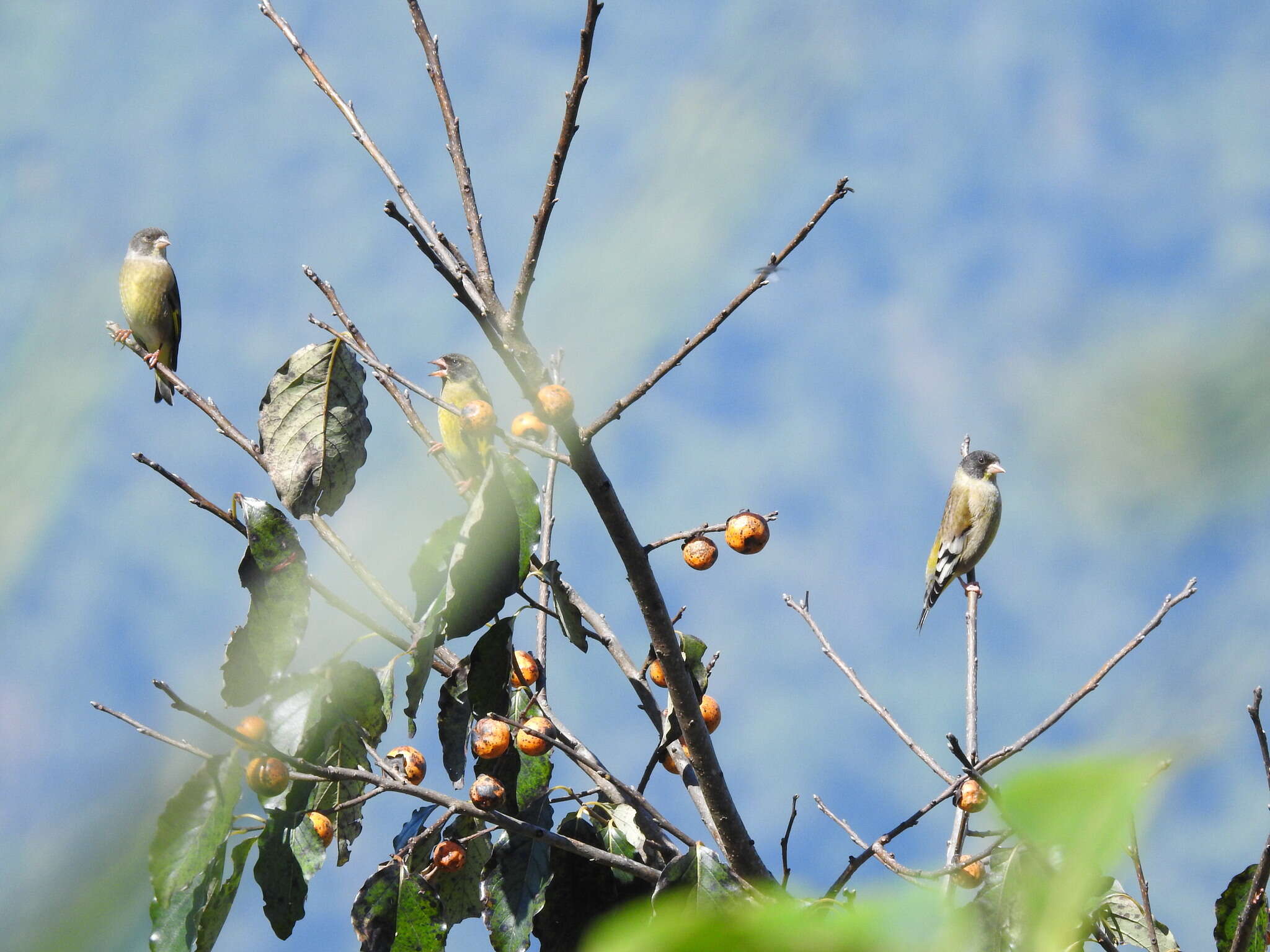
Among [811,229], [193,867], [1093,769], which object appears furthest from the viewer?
[811,229]

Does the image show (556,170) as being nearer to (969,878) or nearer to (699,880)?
(699,880)

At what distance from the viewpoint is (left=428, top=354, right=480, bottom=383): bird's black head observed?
691cm

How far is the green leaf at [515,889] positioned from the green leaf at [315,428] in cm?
86

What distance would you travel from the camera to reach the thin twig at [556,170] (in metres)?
1.92

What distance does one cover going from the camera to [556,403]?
195 cm

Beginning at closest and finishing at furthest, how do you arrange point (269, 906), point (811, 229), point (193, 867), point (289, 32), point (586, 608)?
1. point (193, 867)
2. point (811, 229)
3. point (269, 906)
4. point (289, 32)
5. point (586, 608)

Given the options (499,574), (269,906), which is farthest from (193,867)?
(499,574)

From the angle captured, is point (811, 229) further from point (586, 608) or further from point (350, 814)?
point (350, 814)

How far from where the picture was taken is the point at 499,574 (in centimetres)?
218

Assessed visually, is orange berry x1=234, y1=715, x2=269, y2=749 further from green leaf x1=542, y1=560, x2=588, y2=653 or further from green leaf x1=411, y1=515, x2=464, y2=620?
green leaf x1=542, y1=560, x2=588, y2=653

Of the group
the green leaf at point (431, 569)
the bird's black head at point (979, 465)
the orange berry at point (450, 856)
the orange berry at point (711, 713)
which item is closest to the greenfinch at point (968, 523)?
the bird's black head at point (979, 465)

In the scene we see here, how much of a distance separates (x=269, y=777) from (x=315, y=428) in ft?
3.00

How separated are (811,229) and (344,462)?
123cm

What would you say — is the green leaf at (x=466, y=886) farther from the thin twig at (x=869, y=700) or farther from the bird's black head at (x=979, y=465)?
the bird's black head at (x=979, y=465)
